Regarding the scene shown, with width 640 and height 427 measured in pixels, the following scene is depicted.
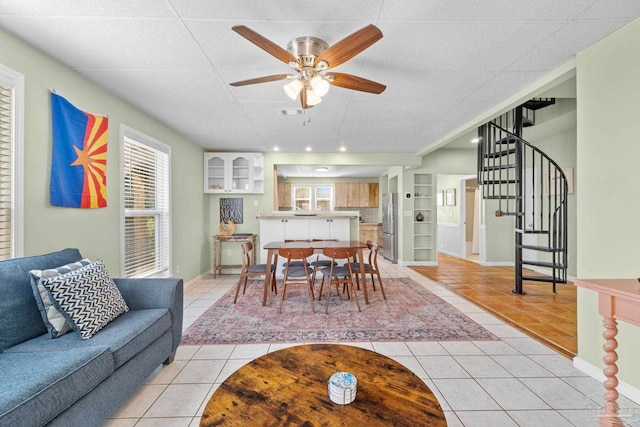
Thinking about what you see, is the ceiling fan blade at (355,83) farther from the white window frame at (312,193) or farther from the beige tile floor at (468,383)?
the white window frame at (312,193)

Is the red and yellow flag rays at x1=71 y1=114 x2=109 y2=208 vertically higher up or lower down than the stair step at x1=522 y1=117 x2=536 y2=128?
lower down

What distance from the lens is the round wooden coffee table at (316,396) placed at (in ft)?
3.32

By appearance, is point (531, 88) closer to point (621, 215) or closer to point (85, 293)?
point (621, 215)

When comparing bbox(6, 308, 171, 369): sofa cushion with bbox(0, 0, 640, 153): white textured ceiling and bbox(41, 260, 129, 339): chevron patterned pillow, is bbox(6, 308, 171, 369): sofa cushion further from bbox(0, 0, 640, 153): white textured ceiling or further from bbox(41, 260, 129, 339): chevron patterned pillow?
bbox(0, 0, 640, 153): white textured ceiling

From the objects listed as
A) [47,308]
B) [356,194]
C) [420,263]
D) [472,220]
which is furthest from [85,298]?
[472,220]

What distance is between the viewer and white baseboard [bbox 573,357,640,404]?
177cm

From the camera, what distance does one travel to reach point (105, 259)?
2760 mm

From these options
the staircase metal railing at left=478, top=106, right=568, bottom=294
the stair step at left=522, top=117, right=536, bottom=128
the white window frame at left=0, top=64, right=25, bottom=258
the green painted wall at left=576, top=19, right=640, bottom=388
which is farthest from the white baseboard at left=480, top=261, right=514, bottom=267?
the white window frame at left=0, top=64, right=25, bottom=258

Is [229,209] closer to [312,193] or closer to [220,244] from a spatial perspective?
[220,244]

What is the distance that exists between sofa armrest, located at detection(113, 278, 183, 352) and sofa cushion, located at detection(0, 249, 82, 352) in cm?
49

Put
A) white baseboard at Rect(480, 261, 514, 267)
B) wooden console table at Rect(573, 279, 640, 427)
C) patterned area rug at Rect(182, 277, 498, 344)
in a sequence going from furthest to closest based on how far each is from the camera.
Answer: white baseboard at Rect(480, 261, 514, 267), patterned area rug at Rect(182, 277, 498, 344), wooden console table at Rect(573, 279, 640, 427)

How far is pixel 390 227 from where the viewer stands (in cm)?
679

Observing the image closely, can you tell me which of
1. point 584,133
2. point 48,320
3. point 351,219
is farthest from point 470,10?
point 351,219

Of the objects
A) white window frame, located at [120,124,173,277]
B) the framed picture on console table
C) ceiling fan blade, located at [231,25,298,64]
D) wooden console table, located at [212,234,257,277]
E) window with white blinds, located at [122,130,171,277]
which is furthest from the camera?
the framed picture on console table
